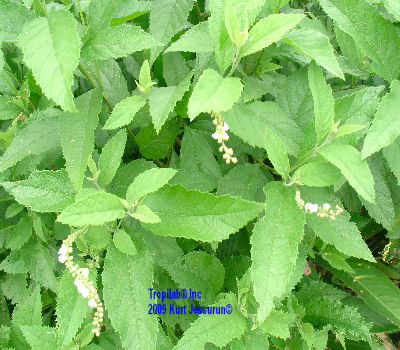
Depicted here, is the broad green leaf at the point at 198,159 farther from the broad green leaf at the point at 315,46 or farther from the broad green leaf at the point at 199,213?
the broad green leaf at the point at 315,46

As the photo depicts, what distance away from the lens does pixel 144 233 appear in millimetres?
1580

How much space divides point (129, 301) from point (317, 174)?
0.71 m

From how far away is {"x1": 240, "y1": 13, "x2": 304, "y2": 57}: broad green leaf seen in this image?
3.87 ft

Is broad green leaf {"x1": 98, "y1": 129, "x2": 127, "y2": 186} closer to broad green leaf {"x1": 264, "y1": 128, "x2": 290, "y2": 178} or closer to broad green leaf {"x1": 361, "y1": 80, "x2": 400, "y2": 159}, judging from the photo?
broad green leaf {"x1": 264, "y1": 128, "x2": 290, "y2": 178}

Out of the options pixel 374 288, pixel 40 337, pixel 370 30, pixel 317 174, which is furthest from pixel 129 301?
pixel 374 288

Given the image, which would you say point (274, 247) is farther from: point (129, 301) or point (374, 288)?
point (374, 288)

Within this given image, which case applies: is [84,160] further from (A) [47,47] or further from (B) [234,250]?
(B) [234,250]

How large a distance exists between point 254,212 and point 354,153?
0.37 metres

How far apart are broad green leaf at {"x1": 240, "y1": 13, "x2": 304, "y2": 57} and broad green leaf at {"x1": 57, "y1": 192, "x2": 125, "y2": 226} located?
0.63 m

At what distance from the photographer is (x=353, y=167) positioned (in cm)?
120

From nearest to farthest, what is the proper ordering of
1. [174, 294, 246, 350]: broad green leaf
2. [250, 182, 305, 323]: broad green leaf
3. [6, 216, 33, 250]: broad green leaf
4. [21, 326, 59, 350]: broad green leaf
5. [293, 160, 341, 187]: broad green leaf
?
[250, 182, 305, 323]: broad green leaf
[293, 160, 341, 187]: broad green leaf
[174, 294, 246, 350]: broad green leaf
[21, 326, 59, 350]: broad green leaf
[6, 216, 33, 250]: broad green leaf

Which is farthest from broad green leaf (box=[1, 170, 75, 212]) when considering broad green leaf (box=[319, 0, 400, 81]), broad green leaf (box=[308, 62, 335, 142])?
broad green leaf (box=[319, 0, 400, 81])

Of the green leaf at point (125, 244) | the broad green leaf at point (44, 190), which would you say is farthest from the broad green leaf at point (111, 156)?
the green leaf at point (125, 244)

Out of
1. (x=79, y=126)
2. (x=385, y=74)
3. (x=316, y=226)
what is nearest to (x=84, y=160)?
(x=79, y=126)
